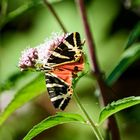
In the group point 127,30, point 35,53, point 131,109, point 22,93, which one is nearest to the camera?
point 35,53

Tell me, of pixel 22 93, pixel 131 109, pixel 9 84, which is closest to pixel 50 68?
pixel 22 93

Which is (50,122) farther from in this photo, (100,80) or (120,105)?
(100,80)

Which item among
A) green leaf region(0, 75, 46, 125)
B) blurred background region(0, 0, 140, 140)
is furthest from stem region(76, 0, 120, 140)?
blurred background region(0, 0, 140, 140)

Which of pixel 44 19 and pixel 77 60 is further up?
pixel 44 19

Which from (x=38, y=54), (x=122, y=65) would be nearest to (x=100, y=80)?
(x=122, y=65)

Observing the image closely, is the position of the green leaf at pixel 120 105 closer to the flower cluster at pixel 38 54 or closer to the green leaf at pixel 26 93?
the flower cluster at pixel 38 54

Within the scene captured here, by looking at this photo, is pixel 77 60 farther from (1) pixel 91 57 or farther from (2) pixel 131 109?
(2) pixel 131 109

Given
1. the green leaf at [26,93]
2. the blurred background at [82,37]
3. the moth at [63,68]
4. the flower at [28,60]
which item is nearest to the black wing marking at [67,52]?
the moth at [63,68]

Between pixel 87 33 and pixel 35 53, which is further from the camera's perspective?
pixel 87 33
